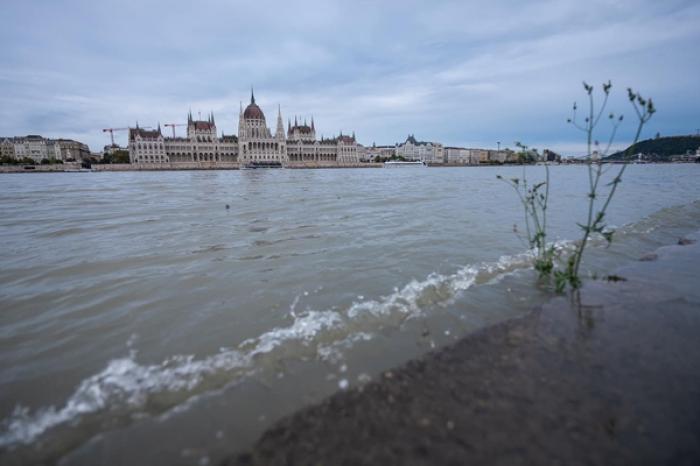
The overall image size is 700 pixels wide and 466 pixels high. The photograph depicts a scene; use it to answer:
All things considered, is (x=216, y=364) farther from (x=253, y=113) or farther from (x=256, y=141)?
(x=253, y=113)

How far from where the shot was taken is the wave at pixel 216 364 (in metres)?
2.74

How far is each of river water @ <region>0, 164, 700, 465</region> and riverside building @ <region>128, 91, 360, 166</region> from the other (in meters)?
147

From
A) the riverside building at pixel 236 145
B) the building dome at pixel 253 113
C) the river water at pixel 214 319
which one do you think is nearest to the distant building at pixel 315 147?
the riverside building at pixel 236 145

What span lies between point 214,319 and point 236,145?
165m

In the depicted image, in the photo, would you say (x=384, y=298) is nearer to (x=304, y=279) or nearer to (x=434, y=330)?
(x=434, y=330)

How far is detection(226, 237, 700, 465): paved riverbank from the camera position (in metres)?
2.01

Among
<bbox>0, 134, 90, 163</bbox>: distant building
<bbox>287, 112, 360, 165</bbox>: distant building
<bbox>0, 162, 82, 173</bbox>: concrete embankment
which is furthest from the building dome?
<bbox>0, 134, 90, 163</bbox>: distant building

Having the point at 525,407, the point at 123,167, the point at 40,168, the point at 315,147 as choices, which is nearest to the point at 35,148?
the point at 40,168

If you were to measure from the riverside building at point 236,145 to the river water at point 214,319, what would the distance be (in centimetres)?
14743

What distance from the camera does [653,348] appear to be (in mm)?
3115

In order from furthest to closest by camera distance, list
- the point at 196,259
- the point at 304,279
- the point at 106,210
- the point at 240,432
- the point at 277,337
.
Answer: the point at 106,210 → the point at 196,259 → the point at 304,279 → the point at 277,337 → the point at 240,432

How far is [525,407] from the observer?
2.36m

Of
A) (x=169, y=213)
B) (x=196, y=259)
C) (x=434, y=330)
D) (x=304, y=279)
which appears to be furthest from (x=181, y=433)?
(x=169, y=213)

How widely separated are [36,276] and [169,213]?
8.11 metres
